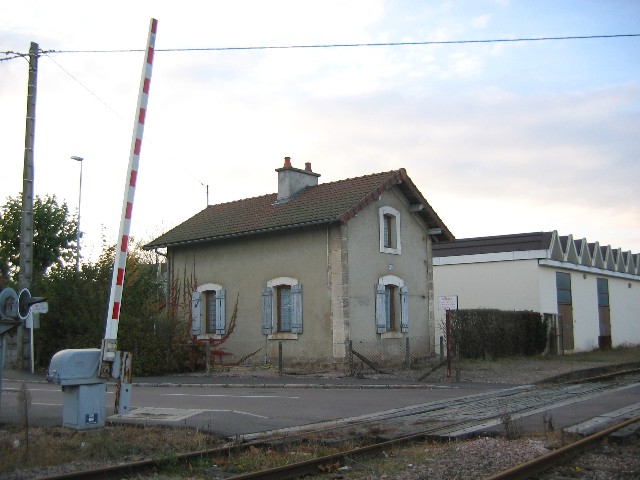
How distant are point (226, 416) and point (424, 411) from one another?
3359mm

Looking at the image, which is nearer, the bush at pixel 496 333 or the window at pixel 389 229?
the window at pixel 389 229

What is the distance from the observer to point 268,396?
15.9m

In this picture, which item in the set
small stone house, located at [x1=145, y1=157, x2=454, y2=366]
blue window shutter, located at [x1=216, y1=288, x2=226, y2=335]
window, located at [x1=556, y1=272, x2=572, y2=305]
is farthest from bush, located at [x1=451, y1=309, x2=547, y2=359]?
blue window shutter, located at [x1=216, y1=288, x2=226, y2=335]

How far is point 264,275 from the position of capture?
24.8 meters

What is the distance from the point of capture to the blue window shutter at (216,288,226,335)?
25781 mm

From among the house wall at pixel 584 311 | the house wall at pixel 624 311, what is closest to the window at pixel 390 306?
the house wall at pixel 584 311

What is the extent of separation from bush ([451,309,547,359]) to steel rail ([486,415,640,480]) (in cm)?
1610

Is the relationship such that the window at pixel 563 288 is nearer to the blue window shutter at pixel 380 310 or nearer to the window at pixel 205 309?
the blue window shutter at pixel 380 310

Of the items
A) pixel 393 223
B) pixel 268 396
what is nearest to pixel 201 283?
pixel 393 223

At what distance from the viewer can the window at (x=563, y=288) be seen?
113 ft

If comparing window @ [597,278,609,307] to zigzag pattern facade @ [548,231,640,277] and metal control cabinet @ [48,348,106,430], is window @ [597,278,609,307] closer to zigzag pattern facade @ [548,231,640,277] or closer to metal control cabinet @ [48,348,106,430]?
zigzag pattern facade @ [548,231,640,277]

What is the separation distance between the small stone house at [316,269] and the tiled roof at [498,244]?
6.92m

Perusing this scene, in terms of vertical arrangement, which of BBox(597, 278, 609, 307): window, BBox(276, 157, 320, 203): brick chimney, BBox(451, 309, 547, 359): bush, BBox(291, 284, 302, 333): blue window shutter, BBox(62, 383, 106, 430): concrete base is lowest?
BBox(62, 383, 106, 430): concrete base

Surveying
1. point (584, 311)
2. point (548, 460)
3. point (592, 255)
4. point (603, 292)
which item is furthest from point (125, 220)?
point (603, 292)
